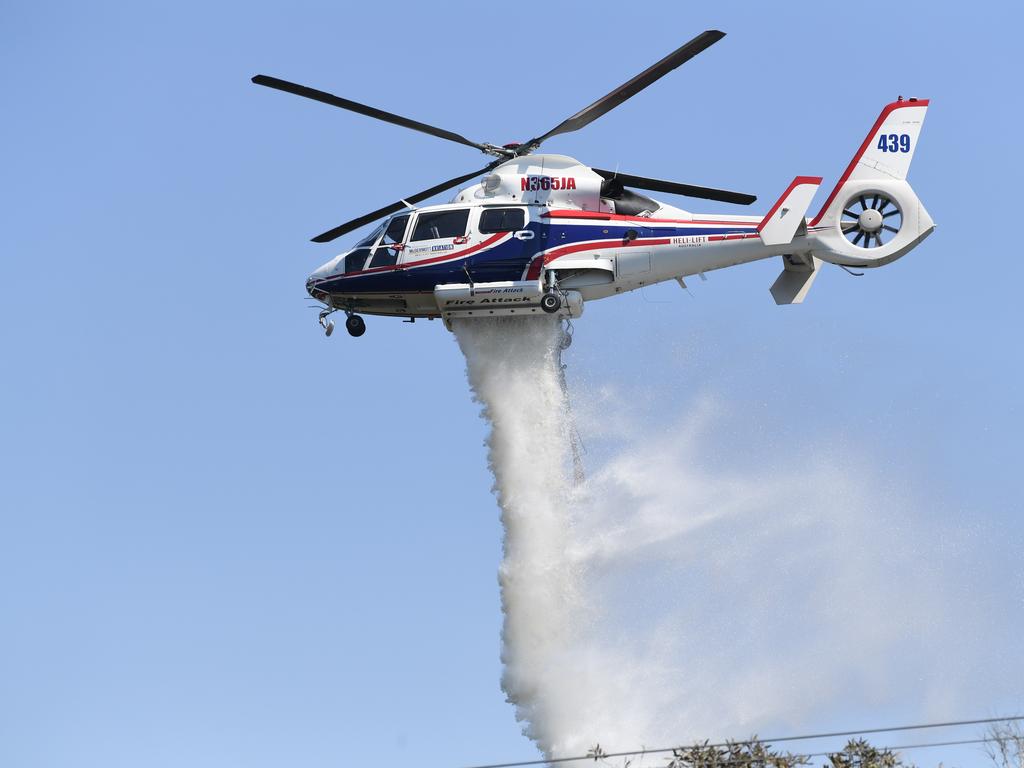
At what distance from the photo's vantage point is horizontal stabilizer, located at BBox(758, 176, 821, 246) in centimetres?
2883

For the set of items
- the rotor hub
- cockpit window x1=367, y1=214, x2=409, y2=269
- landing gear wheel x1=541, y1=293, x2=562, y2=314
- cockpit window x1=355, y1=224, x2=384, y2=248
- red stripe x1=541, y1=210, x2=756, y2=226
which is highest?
cockpit window x1=355, y1=224, x2=384, y2=248

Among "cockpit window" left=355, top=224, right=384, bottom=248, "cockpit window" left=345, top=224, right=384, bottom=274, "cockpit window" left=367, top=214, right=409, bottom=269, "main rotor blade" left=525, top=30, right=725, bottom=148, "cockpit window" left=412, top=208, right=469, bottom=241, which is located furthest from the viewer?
"cockpit window" left=355, top=224, right=384, bottom=248

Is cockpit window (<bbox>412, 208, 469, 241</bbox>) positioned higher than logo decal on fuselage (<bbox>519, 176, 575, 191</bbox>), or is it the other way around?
logo decal on fuselage (<bbox>519, 176, 575, 191</bbox>)

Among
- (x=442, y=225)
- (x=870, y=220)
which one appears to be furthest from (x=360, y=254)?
(x=870, y=220)

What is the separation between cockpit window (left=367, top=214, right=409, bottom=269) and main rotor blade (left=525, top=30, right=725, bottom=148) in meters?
3.01

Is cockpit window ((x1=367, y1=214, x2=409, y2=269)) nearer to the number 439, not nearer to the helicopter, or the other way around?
the helicopter

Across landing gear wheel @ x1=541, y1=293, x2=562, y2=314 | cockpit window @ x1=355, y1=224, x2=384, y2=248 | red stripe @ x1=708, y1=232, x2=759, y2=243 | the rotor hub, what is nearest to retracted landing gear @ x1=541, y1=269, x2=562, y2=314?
landing gear wheel @ x1=541, y1=293, x2=562, y2=314

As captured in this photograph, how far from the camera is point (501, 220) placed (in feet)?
97.7

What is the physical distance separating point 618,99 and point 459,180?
3714mm

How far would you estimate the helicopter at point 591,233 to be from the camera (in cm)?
2922

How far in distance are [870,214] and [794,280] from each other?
177 cm

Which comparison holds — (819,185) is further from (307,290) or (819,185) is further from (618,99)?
(307,290)

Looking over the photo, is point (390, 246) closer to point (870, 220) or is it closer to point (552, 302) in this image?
point (552, 302)

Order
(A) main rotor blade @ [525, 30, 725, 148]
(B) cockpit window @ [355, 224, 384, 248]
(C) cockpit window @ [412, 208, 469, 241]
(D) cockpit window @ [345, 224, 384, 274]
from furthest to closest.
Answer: (B) cockpit window @ [355, 224, 384, 248] < (D) cockpit window @ [345, 224, 384, 274] < (C) cockpit window @ [412, 208, 469, 241] < (A) main rotor blade @ [525, 30, 725, 148]
